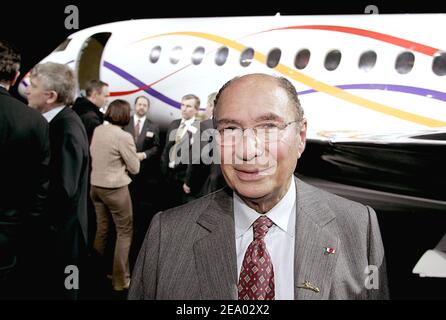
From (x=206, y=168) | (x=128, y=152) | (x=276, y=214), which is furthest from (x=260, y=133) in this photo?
(x=206, y=168)

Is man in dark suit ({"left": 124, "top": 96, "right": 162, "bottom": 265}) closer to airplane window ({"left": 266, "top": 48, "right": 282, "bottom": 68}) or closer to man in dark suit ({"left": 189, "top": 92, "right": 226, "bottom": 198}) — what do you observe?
man in dark suit ({"left": 189, "top": 92, "right": 226, "bottom": 198})

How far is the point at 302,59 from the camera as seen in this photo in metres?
8.37

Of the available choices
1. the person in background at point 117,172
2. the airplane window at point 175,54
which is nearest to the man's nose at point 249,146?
the person in background at point 117,172

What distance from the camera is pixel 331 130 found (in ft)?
26.4

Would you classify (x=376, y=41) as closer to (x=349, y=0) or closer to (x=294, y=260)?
(x=349, y=0)

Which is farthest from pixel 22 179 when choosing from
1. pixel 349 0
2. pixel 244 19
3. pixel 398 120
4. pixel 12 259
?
pixel 349 0

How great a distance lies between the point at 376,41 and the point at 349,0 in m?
3.28

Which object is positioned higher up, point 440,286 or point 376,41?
point 376,41

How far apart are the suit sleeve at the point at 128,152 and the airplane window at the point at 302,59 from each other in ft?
13.4

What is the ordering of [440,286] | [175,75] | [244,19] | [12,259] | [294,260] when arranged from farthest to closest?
[175,75]
[244,19]
[440,286]
[12,259]
[294,260]

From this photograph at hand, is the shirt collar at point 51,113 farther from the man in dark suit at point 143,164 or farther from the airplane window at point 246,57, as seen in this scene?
the airplane window at point 246,57

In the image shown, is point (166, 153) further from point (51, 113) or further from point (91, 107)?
point (51, 113)

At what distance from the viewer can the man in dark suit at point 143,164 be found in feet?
26.0

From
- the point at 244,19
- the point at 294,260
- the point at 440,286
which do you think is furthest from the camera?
the point at 244,19
